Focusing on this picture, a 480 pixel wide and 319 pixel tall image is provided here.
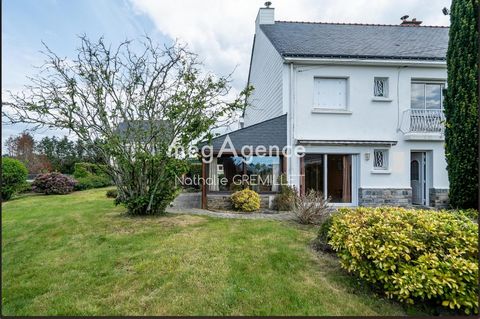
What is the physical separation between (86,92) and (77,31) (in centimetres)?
214

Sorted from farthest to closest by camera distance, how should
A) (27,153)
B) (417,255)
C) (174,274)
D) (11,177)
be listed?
(27,153) → (11,177) → (174,274) → (417,255)

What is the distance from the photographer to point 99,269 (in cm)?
495

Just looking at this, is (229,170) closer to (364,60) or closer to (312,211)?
→ (312,211)

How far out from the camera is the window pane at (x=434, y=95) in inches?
496

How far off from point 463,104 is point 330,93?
4.99 meters

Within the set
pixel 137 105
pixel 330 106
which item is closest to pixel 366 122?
pixel 330 106

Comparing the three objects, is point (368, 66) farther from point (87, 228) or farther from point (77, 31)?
point (87, 228)

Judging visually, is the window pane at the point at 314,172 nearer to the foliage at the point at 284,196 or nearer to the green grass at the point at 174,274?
the foliage at the point at 284,196

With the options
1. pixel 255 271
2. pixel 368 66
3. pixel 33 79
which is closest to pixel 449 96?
pixel 368 66

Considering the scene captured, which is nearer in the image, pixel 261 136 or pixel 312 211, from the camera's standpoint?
pixel 312 211

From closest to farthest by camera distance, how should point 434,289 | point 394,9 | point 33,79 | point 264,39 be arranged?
point 434,289, point 33,79, point 264,39, point 394,9

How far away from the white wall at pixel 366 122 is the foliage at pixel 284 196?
0.60 metres

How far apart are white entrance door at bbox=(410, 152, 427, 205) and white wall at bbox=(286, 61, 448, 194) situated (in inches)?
18.2

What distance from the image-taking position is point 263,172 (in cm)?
1243
